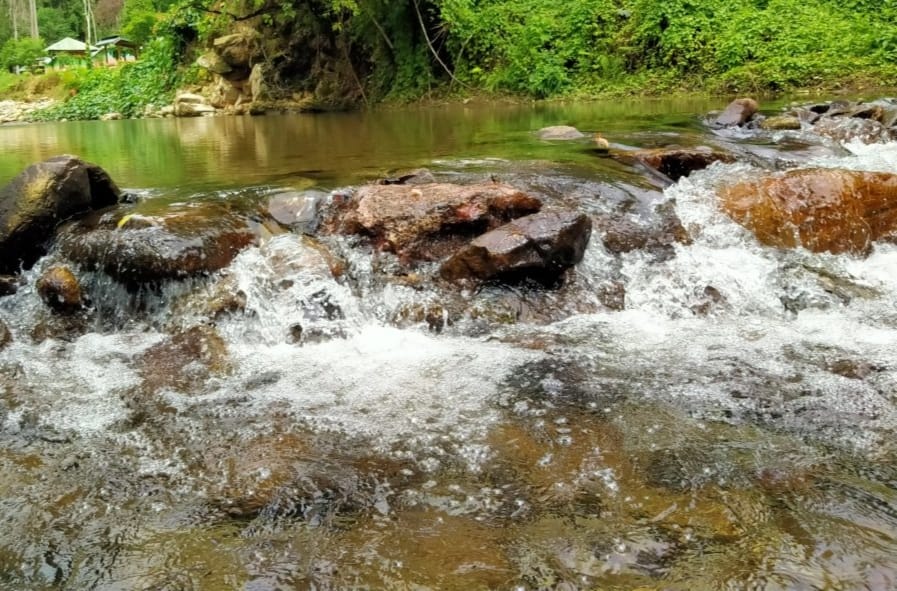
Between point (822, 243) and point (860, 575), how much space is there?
4.62 metres

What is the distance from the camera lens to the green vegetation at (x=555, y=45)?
15789 mm

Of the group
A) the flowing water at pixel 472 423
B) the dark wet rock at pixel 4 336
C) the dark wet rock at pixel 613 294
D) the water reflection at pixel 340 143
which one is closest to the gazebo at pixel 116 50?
the water reflection at pixel 340 143

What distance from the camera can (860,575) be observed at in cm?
213

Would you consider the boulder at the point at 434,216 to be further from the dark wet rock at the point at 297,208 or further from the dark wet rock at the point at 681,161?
the dark wet rock at the point at 681,161

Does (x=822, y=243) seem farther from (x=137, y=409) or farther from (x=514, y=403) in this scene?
(x=137, y=409)

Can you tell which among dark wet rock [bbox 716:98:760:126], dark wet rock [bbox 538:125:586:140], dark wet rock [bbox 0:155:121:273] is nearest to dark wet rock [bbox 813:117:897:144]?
dark wet rock [bbox 716:98:760:126]

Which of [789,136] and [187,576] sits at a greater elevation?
[789,136]

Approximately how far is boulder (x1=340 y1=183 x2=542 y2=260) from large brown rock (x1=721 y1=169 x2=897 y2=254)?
212 cm

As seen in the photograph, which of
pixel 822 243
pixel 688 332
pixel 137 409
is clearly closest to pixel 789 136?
pixel 822 243

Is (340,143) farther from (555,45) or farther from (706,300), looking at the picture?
(555,45)

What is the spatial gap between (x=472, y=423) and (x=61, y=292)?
12.0 ft

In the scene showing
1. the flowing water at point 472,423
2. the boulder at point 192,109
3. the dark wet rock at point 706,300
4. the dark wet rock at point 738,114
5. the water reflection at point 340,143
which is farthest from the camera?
the boulder at point 192,109

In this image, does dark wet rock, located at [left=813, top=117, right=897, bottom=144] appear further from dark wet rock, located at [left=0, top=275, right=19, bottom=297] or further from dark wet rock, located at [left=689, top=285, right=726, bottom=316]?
dark wet rock, located at [left=0, top=275, right=19, bottom=297]

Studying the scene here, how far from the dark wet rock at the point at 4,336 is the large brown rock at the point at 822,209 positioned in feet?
20.3
